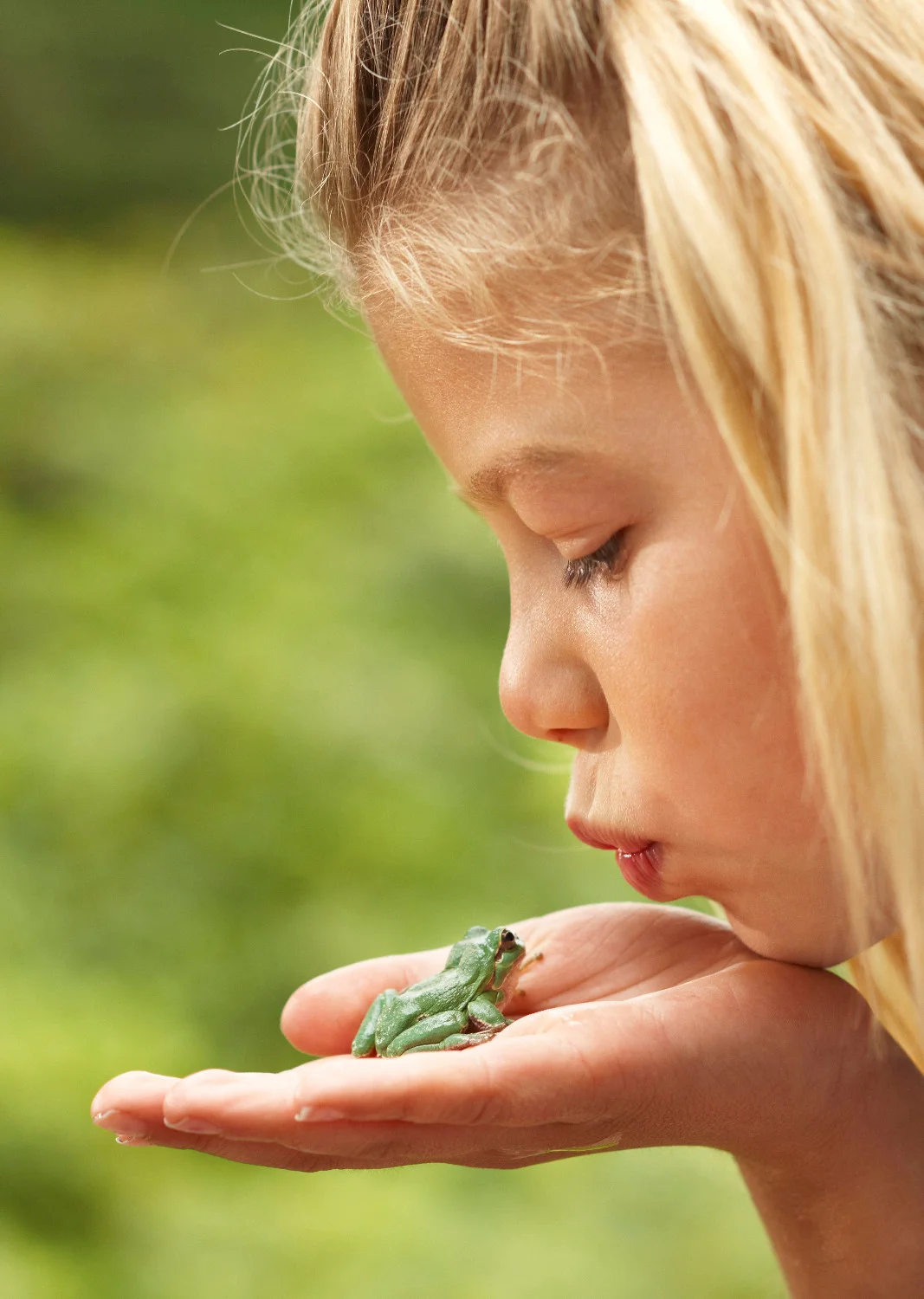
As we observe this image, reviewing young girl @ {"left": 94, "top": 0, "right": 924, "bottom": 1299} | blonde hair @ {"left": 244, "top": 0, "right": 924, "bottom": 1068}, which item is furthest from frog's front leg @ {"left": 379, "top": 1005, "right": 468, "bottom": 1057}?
blonde hair @ {"left": 244, "top": 0, "right": 924, "bottom": 1068}

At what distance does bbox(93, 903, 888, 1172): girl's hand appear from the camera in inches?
26.1

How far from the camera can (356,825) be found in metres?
2.12

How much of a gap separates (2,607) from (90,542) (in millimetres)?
234

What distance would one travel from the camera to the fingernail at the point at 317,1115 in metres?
0.64

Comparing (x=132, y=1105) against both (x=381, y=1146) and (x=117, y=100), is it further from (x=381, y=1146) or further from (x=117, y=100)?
(x=117, y=100)

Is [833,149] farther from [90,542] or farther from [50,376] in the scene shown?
[50,376]

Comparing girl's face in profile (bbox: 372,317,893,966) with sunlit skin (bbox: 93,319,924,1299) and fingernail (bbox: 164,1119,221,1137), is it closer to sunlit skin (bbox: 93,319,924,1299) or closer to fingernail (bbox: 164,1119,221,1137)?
sunlit skin (bbox: 93,319,924,1299)

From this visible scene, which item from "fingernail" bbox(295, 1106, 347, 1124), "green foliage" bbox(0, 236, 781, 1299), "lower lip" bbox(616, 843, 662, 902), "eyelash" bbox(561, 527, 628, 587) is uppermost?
"eyelash" bbox(561, 527, 628, 587)

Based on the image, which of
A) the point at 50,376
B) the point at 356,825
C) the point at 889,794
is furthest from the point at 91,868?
the point at 889,794

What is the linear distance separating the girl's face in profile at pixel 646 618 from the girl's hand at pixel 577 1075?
0.26 feet

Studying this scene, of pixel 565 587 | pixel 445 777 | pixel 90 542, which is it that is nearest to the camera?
pixel 565 587

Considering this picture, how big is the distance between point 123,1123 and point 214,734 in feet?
5.06

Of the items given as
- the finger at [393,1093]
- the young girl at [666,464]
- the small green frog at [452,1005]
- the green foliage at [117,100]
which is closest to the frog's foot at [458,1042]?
the small green frog at [452,1005]

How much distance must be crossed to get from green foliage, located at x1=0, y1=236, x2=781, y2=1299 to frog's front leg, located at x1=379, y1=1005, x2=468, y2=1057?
0.53m
